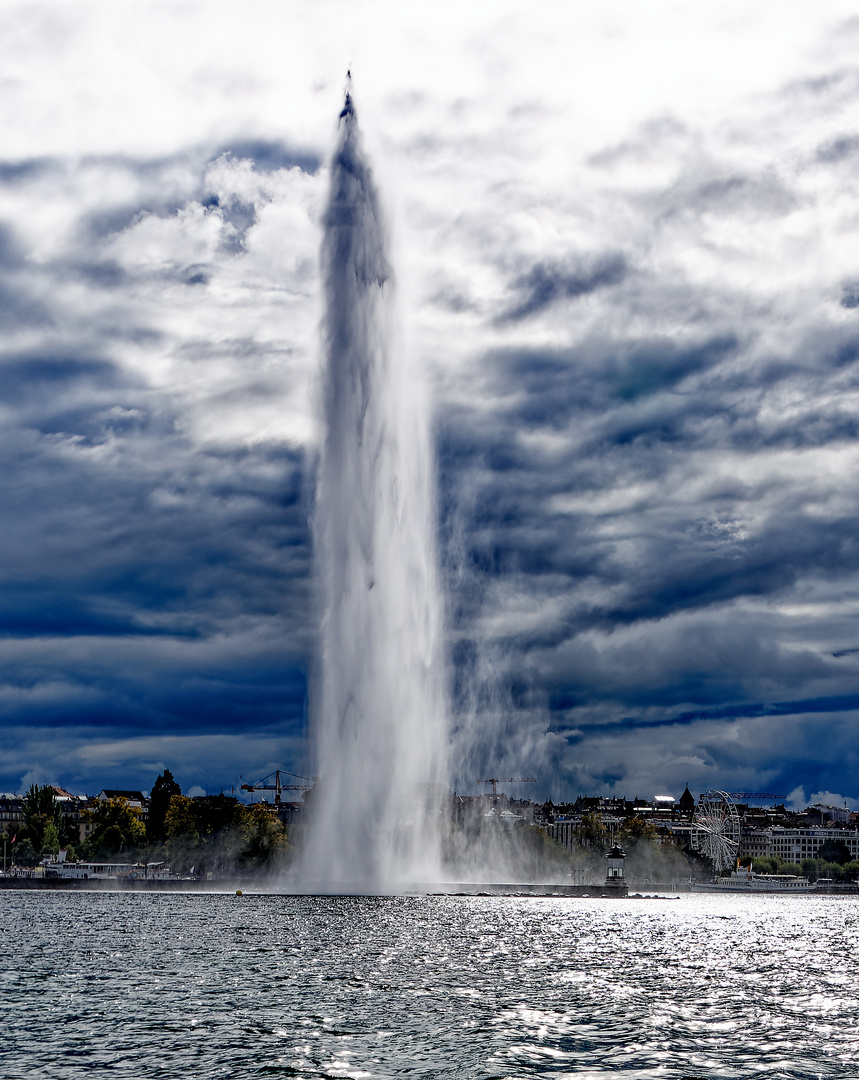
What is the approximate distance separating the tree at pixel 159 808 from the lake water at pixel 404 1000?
88118 millimetres

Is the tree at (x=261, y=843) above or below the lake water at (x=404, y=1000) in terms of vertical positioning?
above

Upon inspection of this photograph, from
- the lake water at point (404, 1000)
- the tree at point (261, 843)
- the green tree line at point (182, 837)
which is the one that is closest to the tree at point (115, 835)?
the green tree line at point (182, 837)

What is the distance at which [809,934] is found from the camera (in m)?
106

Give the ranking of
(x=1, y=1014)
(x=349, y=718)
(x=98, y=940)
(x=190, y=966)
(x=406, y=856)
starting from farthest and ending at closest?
(x=406, y=856) → (x=349, y=718) → (x=98, y=940) → (x=190, y=966) → (x=1, y=1014)

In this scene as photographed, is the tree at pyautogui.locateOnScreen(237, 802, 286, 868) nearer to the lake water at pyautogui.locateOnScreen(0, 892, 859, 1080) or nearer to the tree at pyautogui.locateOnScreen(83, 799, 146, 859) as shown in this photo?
the tree at pyautogui.locateOnScreen(83, 799, 146, 859)

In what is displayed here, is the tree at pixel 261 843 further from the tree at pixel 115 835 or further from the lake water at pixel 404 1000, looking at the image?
the lake water at pixel 404 1000

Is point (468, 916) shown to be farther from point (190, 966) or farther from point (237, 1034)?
point (237, 1034)

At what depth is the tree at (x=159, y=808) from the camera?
17750 cm

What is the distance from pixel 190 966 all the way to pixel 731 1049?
91.3 feet

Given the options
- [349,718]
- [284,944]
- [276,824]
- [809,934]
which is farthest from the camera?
[276,824]

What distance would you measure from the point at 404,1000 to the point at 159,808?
141951 millimetres

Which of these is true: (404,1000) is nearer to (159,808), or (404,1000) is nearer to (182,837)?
(182,837)

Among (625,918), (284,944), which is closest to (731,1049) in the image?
(284,944)

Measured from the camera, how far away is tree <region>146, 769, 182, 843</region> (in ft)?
582
